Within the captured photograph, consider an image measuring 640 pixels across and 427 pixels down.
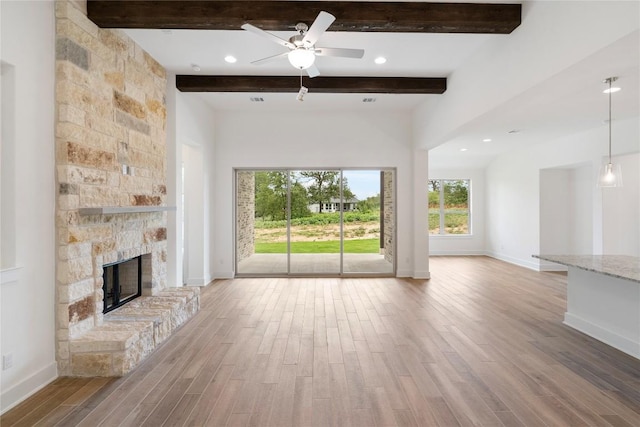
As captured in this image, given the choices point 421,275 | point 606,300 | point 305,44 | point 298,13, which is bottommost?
point 421,275

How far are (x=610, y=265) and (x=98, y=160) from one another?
5.20 metres

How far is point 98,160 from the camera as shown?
11.1 ft

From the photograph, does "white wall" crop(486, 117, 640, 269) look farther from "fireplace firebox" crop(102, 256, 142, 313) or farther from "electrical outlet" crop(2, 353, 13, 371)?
"electrical outlet" crop(2, 353, 13, 371)

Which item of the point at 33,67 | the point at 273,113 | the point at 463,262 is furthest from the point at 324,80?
the point at 463,262

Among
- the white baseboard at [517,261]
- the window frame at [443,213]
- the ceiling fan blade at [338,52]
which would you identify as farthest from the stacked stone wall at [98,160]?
the window frame at [443,213]

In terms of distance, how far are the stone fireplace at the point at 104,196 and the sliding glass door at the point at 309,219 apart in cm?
259

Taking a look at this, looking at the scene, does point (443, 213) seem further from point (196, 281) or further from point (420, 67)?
point (196, 281)

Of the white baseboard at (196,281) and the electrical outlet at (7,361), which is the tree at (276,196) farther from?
the electrical outlet at (7,361)

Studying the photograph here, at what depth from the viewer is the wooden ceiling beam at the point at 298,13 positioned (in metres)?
3.33

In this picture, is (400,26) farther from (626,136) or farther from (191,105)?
(626,136)

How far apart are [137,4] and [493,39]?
3745mm

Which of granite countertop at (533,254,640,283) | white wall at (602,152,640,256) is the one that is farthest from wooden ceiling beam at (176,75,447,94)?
white wall at (602,152,640,256)

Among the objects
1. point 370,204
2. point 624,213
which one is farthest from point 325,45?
point 624,213

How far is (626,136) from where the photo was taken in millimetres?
5598
